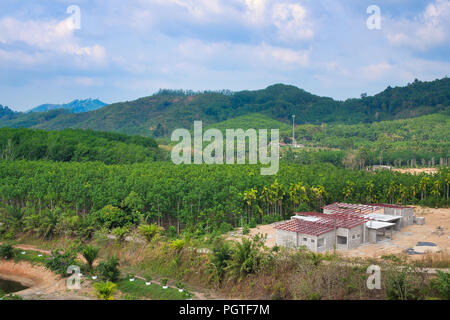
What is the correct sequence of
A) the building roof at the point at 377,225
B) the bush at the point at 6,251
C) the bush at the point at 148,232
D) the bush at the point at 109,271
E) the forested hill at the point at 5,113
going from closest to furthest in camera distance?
the bush at the point at 109,271
the building roof at the point at 377,225
the bush at the point at 148,232
the bush at the point at 6,251
the forested hill at the point at 5,113

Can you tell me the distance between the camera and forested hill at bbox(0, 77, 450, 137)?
10931 cm

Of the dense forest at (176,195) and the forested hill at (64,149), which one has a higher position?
the forested hill at (64,149)

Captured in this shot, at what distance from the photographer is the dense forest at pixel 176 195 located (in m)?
25.9

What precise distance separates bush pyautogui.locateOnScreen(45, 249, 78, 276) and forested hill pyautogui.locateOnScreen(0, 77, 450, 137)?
268 feet

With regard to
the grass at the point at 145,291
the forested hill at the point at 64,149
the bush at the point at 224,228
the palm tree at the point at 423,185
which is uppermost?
the forested hill at the point at 64,149

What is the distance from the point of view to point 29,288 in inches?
816

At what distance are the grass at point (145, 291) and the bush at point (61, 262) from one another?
10.9ft

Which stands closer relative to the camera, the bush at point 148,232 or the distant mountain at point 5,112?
the bush at point 148,232

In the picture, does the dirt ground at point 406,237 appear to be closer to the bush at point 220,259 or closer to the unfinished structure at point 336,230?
the unfinished structure at point 336,230

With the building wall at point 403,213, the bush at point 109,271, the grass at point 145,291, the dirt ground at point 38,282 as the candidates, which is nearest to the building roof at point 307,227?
the grass at point 145,291

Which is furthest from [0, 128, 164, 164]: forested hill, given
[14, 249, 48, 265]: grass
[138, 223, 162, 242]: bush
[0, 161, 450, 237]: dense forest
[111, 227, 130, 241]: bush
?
[138, 223, 162, 242]: bush

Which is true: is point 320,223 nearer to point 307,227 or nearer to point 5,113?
point 307,227
